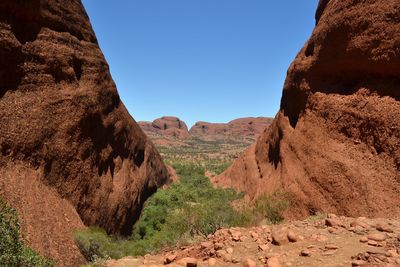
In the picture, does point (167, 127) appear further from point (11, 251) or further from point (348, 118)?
point (11, 251)

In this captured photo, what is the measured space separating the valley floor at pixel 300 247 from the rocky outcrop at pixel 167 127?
14652cm

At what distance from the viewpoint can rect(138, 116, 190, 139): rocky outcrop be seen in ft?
521

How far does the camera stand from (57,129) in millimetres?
15383

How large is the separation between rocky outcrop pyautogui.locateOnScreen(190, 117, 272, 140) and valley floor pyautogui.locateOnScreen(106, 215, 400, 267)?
147 metres

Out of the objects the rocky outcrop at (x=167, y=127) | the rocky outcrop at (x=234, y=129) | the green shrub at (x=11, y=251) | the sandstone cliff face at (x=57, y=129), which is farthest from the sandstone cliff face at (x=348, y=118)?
the rocky outcrop at (x=167, y=127)

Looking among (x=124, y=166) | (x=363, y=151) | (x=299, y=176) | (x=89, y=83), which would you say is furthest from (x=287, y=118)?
(x=89, y=83)

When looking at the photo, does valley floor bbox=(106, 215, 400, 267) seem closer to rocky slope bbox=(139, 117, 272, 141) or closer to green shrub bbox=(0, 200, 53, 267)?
green shrub bbox=(0, 200, 53, 267)

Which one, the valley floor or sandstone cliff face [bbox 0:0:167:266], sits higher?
sandstone cliff face [bbox 0:0:167:266]

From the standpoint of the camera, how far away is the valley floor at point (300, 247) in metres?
7.37

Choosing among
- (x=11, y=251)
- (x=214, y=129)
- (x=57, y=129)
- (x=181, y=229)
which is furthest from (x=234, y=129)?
(x=11, y=251)

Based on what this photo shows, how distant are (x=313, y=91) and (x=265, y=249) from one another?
1339cm

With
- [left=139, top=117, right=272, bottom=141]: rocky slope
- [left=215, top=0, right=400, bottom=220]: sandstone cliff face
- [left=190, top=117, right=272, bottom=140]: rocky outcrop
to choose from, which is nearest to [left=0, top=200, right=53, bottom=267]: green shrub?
[left=215, top=0, right=400, bottom=220]: sandstone cliff face

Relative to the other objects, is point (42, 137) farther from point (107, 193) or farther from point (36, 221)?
point (107, 193)

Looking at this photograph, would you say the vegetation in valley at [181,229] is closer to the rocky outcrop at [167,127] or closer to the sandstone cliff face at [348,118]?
the sandstone cliff face at [348,118]
